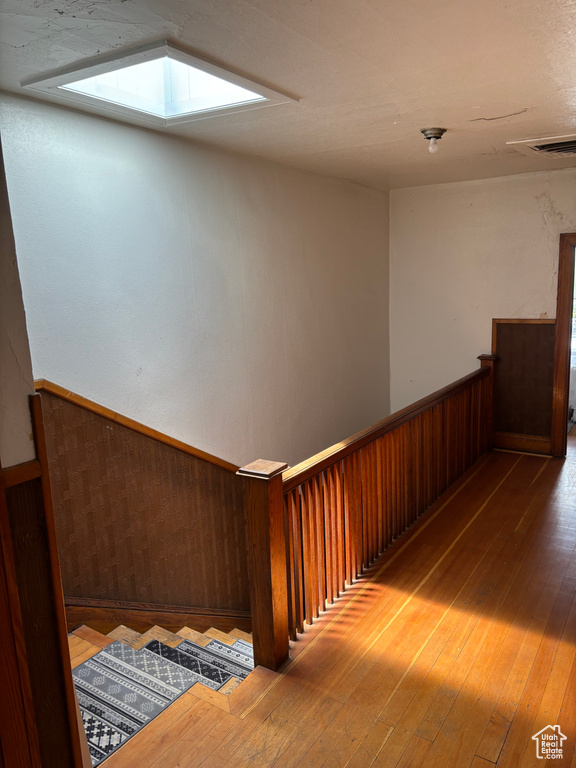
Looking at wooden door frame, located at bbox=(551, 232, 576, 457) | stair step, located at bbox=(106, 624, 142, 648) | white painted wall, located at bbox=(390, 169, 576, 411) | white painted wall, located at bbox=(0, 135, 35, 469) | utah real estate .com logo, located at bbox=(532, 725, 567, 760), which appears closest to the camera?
white painted wall, located at bbox=(0, 135, 35, 469)

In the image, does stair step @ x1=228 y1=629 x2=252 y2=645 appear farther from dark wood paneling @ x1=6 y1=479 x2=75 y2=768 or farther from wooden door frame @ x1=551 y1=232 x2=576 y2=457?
wooden door frame @ x1=551 y1=232 x2=576 y2=457

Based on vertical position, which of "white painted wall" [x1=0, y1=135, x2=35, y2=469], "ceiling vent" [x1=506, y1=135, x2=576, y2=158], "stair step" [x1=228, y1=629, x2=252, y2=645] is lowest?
"stair step" [x1=228, y1=629, x2=252, y2=645]

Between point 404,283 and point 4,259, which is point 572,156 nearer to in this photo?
point 404,283

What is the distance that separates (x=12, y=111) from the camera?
2645mm

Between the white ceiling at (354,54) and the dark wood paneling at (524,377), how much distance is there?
2.09m

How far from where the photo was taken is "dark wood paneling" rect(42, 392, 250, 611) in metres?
3.05

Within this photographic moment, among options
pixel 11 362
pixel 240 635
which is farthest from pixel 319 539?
pixel 11 362

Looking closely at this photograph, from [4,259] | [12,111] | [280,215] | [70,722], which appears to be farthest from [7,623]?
[280,215]

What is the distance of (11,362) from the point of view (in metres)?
1.26

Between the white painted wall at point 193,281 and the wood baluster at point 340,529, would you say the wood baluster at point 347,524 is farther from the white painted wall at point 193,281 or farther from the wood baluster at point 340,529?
the white painted wall at point 193,281

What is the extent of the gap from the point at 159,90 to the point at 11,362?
2.33 m

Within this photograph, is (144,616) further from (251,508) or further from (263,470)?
(263,470)

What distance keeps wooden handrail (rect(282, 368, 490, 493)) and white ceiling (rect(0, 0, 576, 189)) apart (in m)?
1.64

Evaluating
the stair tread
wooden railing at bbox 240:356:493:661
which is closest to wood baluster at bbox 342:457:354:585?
wooden railing at bbox 240:356:493:661
